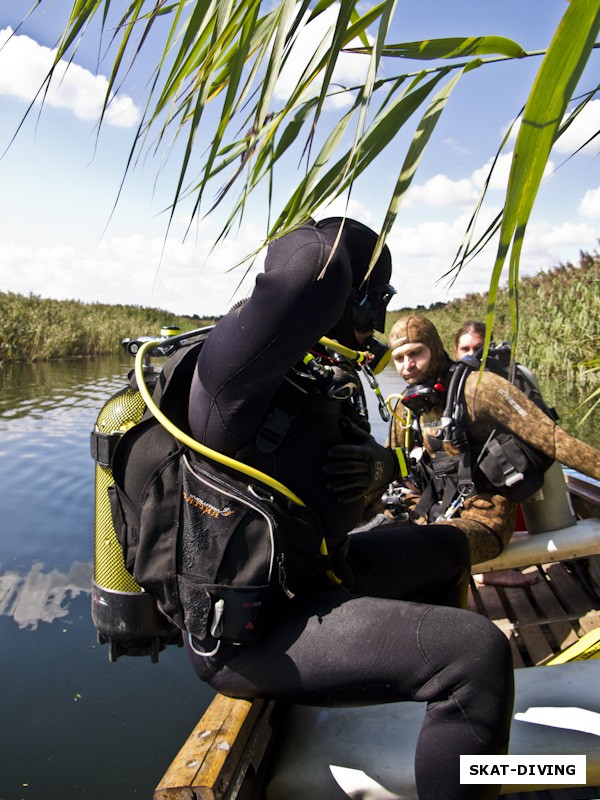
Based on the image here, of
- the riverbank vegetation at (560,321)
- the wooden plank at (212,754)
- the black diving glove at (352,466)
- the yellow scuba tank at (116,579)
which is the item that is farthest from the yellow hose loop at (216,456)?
the riverbank vegetation at (560,321)

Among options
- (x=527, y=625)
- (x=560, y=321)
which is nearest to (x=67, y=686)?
(x=527, y=625)

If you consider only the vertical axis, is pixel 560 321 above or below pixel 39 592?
above

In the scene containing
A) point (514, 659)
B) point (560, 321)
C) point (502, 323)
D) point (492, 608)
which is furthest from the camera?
point (502, 323)

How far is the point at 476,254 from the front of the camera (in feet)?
3.30

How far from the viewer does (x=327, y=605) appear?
5.24 ft

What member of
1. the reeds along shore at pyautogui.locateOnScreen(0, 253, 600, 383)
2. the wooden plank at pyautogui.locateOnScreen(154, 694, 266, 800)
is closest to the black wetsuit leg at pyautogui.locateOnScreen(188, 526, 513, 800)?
the wooden plank at pyautogui.locateOnScreen(154, 694, 266, 800)

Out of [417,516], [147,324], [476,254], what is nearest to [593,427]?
[417,516]

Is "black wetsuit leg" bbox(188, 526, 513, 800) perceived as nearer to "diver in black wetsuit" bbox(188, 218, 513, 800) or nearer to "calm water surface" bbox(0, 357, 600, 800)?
"diver in black wetsuit" bbox(188, 218, 513, 800)

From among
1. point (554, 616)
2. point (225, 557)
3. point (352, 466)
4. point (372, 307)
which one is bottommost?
point (554, 616)

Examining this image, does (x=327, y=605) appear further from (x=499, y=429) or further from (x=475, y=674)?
(x=499, y=429)

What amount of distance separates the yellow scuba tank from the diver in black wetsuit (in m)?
0.21

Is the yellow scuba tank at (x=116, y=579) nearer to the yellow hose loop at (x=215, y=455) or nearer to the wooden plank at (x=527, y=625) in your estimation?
the yellow hose loop at (x=215, y=455)

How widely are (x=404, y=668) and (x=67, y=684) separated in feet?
8.96

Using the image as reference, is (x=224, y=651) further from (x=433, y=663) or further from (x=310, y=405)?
(x=310, y=405)
